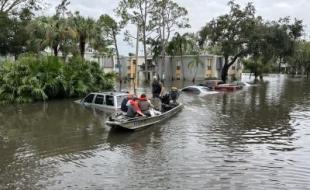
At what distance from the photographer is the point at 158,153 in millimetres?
15297

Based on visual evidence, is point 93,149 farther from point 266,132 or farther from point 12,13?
point 12,13

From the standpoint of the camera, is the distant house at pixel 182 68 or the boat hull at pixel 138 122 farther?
the distant house at pixel 182 68

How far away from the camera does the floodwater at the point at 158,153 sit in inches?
463

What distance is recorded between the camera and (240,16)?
206 ft

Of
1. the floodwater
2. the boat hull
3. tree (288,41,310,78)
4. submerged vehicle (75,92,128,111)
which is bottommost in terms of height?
the floodwater

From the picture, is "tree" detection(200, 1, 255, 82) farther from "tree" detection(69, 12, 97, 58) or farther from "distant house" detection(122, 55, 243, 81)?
"tree" detection(69, 12, 97, 58)

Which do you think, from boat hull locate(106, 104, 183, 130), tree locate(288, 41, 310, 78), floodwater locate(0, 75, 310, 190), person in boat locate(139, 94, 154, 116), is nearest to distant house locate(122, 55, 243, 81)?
tree locate(288, 41, 310, 78)

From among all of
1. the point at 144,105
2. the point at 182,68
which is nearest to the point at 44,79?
the point at 144,105

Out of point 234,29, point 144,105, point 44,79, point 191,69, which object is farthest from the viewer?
point 191,69

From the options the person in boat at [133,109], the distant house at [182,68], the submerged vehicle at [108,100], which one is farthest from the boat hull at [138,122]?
the distant house at [182,68]

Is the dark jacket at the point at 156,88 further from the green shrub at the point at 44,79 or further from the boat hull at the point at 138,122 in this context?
the green shrub at the point at 44,79

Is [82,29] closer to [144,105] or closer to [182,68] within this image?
[144,105]

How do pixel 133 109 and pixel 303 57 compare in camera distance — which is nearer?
pixel 133 109

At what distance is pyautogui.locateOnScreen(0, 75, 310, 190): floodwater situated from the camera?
11750 millimetres
